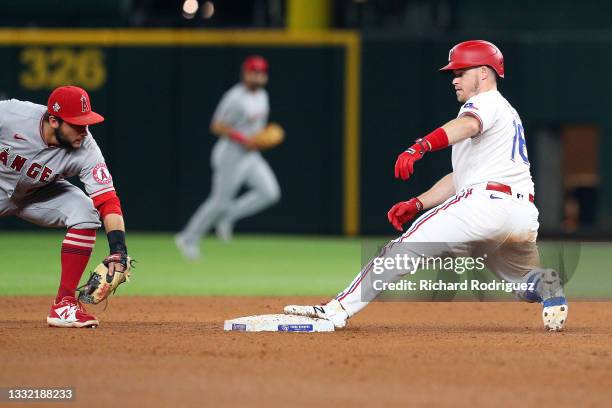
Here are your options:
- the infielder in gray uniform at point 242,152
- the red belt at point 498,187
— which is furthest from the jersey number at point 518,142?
the infielder in gray uniform at point 242,152

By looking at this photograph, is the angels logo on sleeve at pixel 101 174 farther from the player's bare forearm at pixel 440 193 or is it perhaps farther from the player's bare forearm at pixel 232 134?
the player's bare forearm at pixel 232 134

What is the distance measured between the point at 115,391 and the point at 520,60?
39.8ft

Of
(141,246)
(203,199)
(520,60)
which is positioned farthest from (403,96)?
(141,246)

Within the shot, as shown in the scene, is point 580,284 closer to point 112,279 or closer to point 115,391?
point 112,279

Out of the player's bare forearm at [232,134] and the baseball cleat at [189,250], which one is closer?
the baseball cleat at [189,250]

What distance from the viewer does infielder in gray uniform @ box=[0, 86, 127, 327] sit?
6.98 m

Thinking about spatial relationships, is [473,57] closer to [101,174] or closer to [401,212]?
[401,212]

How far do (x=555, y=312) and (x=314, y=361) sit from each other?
1.82 metres

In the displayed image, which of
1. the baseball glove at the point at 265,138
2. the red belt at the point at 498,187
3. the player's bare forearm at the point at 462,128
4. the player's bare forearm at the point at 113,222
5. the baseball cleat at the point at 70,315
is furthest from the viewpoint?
the baseball glove at the point at 265,138

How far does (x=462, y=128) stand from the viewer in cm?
668

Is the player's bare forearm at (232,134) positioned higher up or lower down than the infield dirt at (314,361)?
higher up

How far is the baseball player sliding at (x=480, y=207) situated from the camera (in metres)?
6.80

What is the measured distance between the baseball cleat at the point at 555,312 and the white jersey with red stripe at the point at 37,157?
2.65 meters

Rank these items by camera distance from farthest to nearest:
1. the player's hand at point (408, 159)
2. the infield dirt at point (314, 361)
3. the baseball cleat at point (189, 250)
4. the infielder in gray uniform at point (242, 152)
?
the infielder in gray uniform at point (242, 152) < the baseball cleat at point (189, 250) < the player's hand at point (408, 159) < the infield dirt at point (314, 361)
